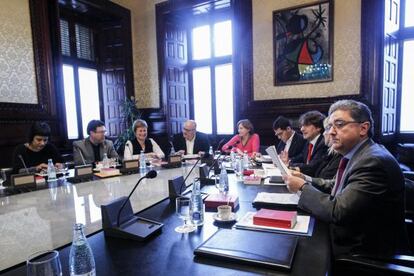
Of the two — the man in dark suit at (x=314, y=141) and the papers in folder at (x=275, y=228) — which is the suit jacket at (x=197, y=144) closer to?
the man in dark suit at (x=314, y=141)

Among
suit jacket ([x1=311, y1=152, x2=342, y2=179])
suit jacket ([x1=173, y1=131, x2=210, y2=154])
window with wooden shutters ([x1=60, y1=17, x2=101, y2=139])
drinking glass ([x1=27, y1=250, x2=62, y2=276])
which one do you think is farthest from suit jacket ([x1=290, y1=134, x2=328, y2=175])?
window with wooden shutters ([x1=60, y1=17, x2=101, y2=139])

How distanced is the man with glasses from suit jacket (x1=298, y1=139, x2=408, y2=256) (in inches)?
101

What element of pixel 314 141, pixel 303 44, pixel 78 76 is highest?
pixel 303 44

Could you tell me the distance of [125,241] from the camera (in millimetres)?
1104

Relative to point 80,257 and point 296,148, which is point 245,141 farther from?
point 80,257

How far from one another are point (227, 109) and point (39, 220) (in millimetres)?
4868

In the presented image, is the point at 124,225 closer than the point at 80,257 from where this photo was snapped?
No

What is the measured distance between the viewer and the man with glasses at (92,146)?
10.3ft

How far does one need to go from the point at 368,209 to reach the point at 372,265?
10.3 inches

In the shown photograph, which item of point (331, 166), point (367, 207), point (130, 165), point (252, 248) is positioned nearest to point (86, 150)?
point (130, 165)

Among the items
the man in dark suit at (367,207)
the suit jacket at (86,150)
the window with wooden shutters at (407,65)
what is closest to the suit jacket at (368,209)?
the man in dark suit at (367,207)

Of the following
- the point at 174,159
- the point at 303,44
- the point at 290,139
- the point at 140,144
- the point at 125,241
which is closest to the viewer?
the point at 125,241

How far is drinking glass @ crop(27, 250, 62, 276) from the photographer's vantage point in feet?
2.39

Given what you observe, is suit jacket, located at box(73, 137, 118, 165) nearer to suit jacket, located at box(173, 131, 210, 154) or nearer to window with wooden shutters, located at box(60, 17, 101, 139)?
suit jacket, located at box(173, 131, 210, 154)
